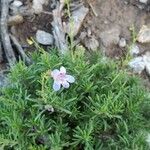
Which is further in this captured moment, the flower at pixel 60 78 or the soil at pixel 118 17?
the soil at pixel 118 17

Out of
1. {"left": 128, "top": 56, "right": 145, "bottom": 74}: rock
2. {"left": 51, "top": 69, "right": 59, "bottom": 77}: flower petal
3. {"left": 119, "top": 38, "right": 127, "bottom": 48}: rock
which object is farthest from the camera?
{"left": 119, "top": 38, "right": 127, "bottom": 48}: rock

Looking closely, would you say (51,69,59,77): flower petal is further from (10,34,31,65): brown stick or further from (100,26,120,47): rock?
(100,26,120,47): rock

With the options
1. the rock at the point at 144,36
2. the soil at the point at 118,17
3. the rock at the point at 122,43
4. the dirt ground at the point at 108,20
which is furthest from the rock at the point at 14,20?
the rock at the point at 144,36

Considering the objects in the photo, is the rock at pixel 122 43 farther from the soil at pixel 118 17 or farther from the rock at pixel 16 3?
the rock at pixel 16 3

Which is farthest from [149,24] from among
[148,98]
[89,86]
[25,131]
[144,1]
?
[25,131]

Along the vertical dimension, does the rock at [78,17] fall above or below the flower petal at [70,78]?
below

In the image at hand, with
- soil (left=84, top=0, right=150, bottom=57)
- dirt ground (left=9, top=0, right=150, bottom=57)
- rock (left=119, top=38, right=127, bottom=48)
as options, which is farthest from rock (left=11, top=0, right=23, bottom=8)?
rock (left=119, top=38, right=127, bottom=48)

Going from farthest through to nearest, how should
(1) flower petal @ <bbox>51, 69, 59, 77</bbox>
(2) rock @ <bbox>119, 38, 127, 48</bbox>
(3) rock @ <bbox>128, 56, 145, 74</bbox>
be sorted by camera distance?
(2) rock @ <bbox>119, 38, 127, 48</bbox> → (3) rock @ <bbox>128, 56, 145, 74</bbox> → (1) flower petal @ <bbox>51, 69, 59, 77</bbox>
